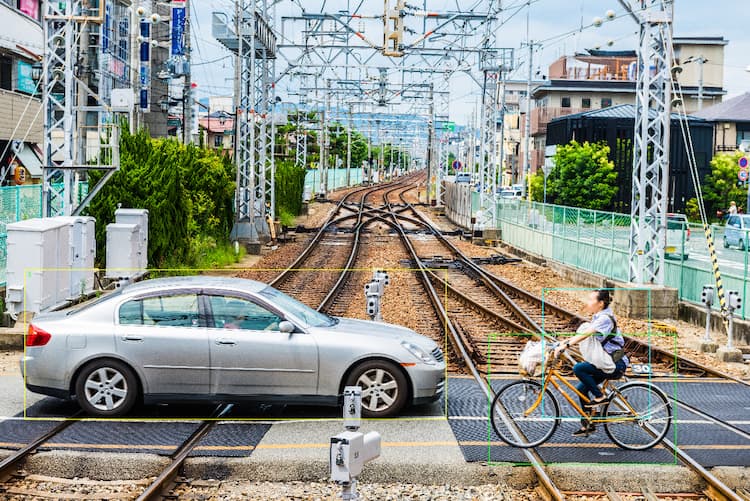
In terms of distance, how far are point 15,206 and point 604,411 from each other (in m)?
12.4

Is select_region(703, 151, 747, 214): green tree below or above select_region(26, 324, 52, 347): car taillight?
above

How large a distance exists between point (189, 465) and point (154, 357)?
177 cm

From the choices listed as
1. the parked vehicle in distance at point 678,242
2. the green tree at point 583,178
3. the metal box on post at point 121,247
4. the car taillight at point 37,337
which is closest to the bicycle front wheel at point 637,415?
the car taillight at point 37,337

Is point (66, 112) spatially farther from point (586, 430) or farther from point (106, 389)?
point (586, 430)

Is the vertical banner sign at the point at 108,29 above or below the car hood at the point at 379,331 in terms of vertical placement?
above

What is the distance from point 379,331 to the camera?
407 inches

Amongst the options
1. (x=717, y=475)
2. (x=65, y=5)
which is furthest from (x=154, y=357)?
(x=65, y=5)

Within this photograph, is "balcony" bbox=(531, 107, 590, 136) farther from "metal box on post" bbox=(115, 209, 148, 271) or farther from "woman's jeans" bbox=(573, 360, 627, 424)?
"woman's jeans" bbox=(573, 360, 627, 424)

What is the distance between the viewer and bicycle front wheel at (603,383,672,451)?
29.5 ft

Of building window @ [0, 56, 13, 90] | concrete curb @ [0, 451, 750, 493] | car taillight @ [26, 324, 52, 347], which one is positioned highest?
building window @ [0, 56, 13, 90]

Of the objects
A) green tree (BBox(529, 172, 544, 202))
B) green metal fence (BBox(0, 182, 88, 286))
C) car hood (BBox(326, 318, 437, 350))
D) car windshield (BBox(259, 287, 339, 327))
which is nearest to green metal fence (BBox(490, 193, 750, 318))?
car hood (BBox(326, 318, 437, 350))

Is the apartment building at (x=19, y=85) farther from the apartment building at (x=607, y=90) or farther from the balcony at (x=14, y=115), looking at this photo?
the apartment building at (x=607, y=90)

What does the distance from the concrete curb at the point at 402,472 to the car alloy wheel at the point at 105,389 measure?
4.66ft

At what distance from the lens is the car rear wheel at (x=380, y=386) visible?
9836 mm
